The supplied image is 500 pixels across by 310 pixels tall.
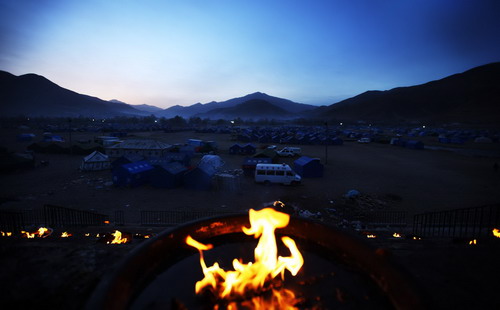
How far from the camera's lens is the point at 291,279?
2.53 metres

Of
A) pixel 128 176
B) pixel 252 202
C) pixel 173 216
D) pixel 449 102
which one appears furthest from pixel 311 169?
pixel 449 102

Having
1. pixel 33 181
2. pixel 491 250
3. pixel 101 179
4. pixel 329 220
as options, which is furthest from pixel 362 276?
→ pixel 33 181

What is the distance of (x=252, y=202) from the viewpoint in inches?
642

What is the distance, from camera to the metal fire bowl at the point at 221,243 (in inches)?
70.9

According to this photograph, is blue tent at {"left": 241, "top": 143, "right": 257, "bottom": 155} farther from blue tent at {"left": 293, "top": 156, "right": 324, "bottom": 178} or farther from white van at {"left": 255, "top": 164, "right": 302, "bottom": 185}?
white van at {"left": 255, "top": 164, "right": 302, "bottom": 185}

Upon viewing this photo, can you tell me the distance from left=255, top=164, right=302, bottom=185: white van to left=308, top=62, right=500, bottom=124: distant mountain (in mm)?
144033

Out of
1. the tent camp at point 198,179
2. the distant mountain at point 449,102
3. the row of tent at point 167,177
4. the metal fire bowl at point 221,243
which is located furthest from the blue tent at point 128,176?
the distant mountain at point 449,102

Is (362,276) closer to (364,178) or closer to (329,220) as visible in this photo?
(329,220)

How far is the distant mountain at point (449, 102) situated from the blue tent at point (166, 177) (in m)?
152

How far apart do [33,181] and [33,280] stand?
998 inches

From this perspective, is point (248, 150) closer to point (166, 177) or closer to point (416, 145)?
point (166, 177)

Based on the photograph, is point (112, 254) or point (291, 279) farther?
point (112, 254)

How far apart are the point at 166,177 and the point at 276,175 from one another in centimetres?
958

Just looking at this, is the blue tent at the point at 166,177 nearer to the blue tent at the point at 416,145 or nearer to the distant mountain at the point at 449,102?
the blue tent at the point at 416,145
